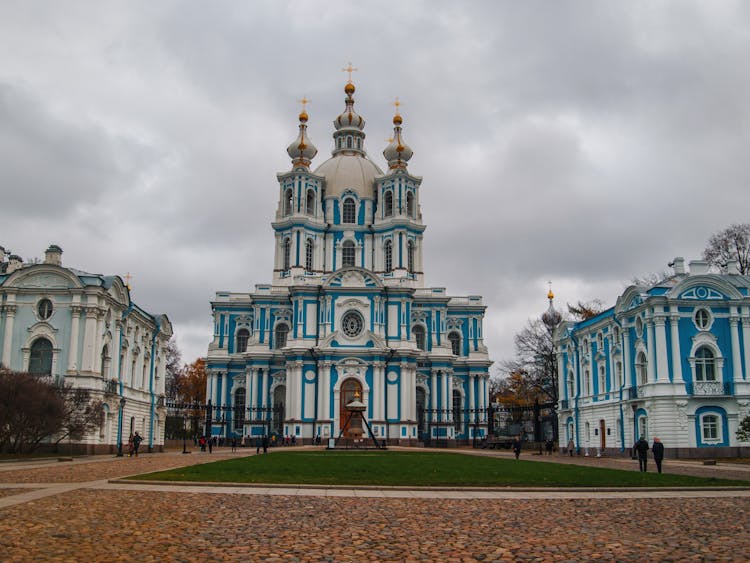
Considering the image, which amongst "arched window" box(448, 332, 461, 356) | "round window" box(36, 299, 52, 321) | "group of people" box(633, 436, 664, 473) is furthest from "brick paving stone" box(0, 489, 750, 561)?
"arched window" box(448, 332, 461, 356)

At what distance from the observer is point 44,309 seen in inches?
1539

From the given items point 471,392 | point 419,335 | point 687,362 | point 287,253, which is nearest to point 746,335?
point 687,362

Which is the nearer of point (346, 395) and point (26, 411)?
point (26, 411)

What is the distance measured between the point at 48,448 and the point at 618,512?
2998 cm

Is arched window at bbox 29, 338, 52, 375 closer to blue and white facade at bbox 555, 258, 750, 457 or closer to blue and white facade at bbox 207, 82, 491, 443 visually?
blue and white facade at bbox 207, 82, 491, 443

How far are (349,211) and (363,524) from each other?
6028 cm

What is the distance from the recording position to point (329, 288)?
61.2m

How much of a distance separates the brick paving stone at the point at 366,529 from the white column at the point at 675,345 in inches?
913

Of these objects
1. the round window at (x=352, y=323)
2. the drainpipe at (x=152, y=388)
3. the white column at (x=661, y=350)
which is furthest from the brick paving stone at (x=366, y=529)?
the round window at (x=352, y=323)

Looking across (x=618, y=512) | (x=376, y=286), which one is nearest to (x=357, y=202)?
(x=376, y=286)

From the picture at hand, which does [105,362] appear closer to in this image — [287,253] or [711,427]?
[287,253]

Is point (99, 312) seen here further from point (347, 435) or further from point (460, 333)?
point (460, 333)

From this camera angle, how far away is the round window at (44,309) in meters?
39.0

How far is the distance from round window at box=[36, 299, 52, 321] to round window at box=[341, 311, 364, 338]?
26.1m
